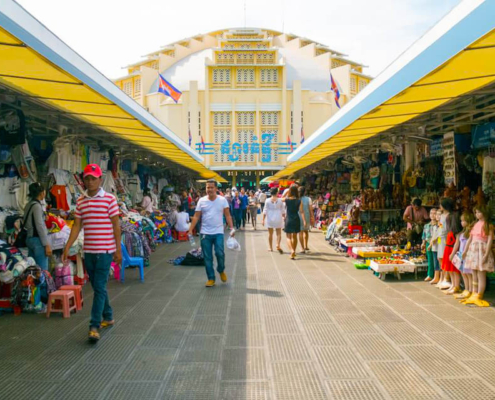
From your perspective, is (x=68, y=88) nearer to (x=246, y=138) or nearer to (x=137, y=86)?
(x=246, y=138)

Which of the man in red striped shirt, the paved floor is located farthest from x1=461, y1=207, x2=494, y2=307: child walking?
the man in red striped shirt

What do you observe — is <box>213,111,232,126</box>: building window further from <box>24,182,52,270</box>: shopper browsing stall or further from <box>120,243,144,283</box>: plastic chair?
<box>24,182,52,270</box>: shopper browsing stall

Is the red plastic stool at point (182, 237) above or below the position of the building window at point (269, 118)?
below

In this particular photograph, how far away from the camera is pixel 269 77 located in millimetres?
42500

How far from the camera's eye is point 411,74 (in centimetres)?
475

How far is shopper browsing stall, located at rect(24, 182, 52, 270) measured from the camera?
229 inches

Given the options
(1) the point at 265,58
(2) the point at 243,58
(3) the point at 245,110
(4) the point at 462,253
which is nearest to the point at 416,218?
(4) the point at 462,253

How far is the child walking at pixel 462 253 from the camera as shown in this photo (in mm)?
6137

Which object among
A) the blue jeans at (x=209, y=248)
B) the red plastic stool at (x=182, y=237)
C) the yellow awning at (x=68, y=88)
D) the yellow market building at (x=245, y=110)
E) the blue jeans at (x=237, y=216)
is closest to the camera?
the yellow awning at (x=68, y=88)

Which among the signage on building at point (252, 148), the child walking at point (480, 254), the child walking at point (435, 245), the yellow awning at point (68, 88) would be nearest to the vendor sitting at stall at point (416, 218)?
the child walking at point (435, 245)

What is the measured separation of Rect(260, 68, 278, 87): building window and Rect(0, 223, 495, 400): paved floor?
37155mm

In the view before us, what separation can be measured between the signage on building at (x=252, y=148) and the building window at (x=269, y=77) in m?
4.92

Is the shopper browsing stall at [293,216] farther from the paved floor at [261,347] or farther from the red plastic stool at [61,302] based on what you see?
the red plastic stool at [61,302]

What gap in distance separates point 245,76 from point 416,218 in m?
35.7
